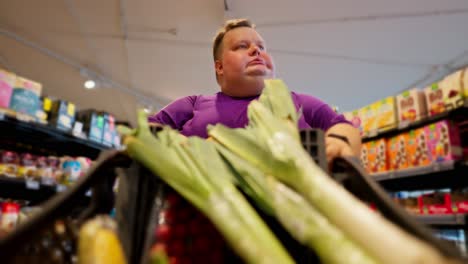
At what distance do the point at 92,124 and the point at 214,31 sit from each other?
1.98m

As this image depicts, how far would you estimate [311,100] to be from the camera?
128cm

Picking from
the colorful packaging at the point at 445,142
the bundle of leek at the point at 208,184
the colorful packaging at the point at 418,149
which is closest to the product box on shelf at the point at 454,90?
the colorful packaging at the point at 445,142

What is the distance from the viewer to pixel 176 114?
135 cm

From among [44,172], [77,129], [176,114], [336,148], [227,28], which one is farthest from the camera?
[77,129]

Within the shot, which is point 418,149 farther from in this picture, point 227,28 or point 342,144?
point 342,144

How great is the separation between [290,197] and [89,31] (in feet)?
15.4

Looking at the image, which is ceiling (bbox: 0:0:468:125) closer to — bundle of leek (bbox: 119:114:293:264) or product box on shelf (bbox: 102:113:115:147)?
product box on shelf (bbox: 102:113:115:147)

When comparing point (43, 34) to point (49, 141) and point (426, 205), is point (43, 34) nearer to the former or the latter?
point (49, 141)

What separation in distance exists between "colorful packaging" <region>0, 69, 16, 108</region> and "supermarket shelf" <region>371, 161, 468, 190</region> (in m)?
2.91

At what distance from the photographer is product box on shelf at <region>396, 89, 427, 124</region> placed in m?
2.81

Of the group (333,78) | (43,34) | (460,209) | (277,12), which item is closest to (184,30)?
(277,12)

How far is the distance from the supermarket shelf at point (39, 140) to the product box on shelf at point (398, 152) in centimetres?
297

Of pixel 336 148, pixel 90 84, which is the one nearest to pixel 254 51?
pixel 336 148

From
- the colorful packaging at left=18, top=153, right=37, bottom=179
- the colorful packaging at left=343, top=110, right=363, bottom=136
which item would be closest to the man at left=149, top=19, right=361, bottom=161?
the colorful packaging at left=18, top=153, right=37, bottom=179
